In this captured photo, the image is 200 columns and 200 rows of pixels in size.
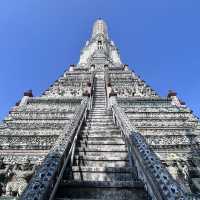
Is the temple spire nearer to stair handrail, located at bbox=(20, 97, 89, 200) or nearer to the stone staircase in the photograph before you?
the stone staircase

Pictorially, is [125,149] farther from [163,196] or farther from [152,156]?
[163,196]

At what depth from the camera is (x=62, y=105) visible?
38.2 feet

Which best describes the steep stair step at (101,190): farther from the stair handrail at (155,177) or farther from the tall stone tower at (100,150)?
the stair handrail at (155,177)

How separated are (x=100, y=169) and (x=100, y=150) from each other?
1.02 m

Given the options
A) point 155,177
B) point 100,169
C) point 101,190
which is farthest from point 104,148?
point 155,177

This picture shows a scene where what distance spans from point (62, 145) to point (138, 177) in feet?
5.17

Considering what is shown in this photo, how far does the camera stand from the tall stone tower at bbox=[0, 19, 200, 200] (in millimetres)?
3723

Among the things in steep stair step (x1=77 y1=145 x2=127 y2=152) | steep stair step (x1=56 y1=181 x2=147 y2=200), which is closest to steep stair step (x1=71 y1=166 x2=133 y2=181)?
steep stair step (x1=56 y1=181 x2=147 y2=200)

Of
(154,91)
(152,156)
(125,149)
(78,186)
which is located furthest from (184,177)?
(154,91)

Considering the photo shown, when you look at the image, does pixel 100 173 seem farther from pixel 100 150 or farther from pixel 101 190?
pixel 100 150

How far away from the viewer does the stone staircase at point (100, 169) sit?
165 inches

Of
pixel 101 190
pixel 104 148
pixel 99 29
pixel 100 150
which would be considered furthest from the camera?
pixel 99 29

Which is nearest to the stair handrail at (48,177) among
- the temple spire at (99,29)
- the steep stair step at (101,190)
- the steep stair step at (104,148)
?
the steep stair step at (101,190)

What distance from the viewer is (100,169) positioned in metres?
5.11
